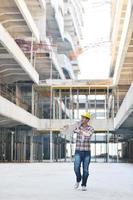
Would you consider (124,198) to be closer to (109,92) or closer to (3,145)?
(3,145)

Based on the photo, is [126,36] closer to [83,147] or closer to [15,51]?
[15,51]

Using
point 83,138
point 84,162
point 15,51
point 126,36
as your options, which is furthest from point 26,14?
point 84,162

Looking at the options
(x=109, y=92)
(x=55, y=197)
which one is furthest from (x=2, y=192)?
(x=109, y=92)

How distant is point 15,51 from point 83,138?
77.9 ft

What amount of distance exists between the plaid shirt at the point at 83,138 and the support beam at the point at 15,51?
18710 millimetres

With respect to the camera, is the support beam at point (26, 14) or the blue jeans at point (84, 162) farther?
the support beam at point (26, 14)

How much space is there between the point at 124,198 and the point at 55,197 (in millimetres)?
1186

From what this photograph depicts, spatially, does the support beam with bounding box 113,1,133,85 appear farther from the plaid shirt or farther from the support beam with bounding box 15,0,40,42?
the plaid shirt

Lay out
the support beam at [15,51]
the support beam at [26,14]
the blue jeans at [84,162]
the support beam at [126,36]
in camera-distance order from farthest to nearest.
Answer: the support beam at [26,14] → the support beam at [15,51] → the support beam at [126,36] → the blue jeans at [84,162]

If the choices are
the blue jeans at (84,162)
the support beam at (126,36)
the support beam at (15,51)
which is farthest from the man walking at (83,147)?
the support beam at (15,51)

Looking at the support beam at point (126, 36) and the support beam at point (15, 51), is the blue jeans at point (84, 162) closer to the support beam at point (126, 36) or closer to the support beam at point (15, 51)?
the support beam at point (126, 36)

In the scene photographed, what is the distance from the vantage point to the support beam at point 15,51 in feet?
95.1

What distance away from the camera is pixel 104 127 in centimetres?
4262

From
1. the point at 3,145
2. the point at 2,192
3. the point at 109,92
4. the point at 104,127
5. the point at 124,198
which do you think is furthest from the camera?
the point at 109,92
